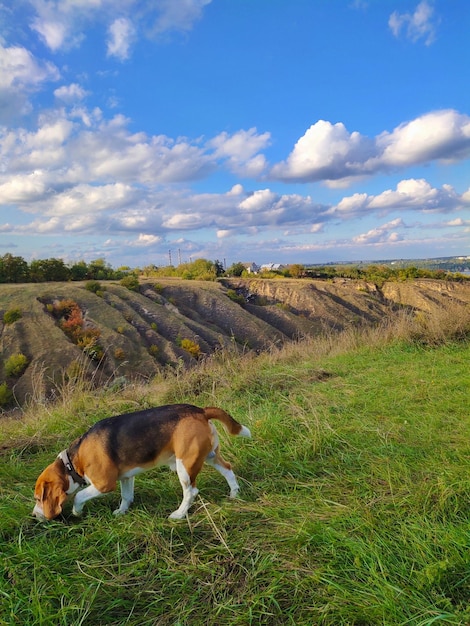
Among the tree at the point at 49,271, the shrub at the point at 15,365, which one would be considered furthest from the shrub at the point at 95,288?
the shrub at the point at 15,365

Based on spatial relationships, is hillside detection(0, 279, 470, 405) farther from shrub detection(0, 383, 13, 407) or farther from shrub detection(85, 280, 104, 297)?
shrub detection(0, 383, 13, 407)

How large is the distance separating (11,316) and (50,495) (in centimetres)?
4611

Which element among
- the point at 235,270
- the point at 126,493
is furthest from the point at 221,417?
the point at 235,270

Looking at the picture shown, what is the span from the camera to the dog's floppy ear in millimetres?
3162

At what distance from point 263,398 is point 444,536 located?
411 centimetres

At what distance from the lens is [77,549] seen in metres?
2.86

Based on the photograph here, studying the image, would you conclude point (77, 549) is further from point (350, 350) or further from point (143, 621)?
point (350, 350)

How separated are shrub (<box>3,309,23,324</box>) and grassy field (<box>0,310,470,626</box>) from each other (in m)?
43.2

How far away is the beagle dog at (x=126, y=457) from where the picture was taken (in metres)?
3.21

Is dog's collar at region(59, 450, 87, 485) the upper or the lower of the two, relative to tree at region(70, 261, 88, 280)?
lower

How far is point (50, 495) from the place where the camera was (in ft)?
10.5

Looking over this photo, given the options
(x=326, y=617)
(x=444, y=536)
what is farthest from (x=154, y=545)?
(x=444, y=536)

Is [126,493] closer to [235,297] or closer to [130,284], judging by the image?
[130,284]

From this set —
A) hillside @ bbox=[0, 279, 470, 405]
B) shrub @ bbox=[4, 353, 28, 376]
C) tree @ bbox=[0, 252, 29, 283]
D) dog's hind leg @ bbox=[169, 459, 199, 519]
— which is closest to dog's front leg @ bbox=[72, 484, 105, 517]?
dog's hind leg @ bbox=[169, 459, 199, 519]
